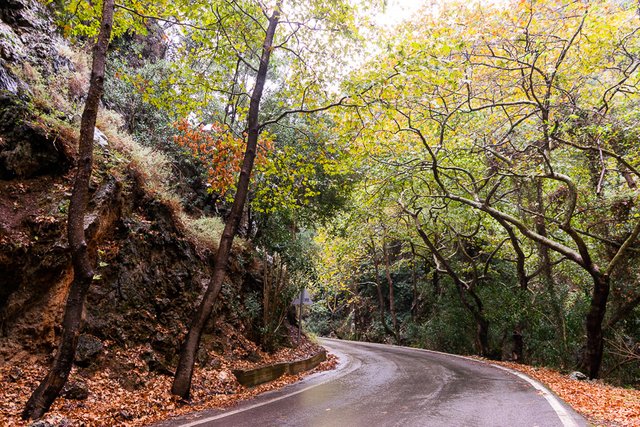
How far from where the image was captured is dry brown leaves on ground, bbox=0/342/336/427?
5.64 metres

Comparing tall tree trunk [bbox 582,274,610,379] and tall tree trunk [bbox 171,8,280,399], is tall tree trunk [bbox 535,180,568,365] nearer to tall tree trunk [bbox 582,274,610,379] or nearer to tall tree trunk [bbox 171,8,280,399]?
tall tree trunk [bbox 582,274,610,379]

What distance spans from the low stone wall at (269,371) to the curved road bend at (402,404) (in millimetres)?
703

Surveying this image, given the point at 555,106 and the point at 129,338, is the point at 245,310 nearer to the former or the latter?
the point at 129,338

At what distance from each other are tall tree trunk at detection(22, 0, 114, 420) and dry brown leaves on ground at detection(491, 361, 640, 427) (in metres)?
7.49

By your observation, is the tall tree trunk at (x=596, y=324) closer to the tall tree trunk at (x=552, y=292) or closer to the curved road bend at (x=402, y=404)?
the tall tree trunk at (x=552, y=292)

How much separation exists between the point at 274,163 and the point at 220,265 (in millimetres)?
4142

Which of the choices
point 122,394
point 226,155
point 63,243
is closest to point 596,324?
point 226,155

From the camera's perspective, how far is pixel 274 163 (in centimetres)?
1138

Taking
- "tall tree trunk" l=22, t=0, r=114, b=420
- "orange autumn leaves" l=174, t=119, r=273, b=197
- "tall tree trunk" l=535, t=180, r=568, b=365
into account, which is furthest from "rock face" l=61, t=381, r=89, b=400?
"tall tree trunk" l=535, t=180, r=568, b=365

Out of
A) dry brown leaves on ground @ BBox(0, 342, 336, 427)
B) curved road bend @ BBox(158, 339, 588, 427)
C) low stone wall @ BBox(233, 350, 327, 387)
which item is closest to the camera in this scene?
dry brown leaves on ground @ BBox(0, 342, 336, 427)

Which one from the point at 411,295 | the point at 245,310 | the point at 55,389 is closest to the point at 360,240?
the point at 411,295

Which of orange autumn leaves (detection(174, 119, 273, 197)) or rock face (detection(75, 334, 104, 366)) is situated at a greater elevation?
orange autumn leaves (detection(174, 119, 273, 197))

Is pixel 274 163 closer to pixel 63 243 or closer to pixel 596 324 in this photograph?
pixel 63 243

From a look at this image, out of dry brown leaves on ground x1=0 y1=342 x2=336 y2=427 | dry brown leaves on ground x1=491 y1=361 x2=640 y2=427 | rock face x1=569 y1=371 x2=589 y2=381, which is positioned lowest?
dry brown leaves on ground x1=0 y1=342 x2=336 y2=427
